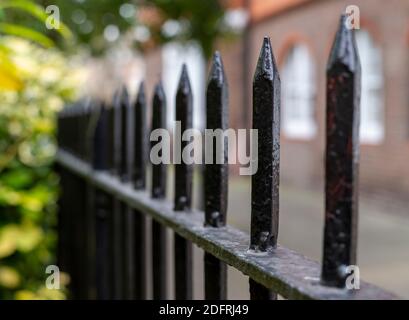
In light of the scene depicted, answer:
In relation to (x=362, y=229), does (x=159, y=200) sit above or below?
above

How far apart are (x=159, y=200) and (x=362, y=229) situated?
721 cm

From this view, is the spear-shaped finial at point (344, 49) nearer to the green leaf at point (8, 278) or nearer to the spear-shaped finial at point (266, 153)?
the spear-shaped finial at point (266, 153)

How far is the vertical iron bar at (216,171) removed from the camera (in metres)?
1.15

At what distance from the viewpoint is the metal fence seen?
0.79 meters

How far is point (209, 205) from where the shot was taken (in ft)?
3.92

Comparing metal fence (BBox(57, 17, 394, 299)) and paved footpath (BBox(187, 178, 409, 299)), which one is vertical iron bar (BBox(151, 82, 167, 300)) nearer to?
metal fence (BBox(57, 17, 394, 299))

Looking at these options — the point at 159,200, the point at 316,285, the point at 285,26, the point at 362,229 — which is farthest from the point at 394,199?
the point at 316,285

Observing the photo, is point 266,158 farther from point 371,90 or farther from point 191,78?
point 191,78

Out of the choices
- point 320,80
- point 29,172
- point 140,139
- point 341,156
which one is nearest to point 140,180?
point 140,139

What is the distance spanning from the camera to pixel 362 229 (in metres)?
8.38

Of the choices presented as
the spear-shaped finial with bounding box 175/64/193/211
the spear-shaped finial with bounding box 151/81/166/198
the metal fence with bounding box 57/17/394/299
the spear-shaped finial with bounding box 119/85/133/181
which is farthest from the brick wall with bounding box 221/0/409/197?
the spear-shaped finial with bounding box 175/64/193/211

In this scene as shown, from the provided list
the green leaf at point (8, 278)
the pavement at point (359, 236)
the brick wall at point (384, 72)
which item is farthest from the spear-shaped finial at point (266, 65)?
the brick wall at point (384, 72)

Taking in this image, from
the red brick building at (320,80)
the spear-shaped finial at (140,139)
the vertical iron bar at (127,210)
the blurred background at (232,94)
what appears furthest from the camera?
the red brick building at (320,80)
